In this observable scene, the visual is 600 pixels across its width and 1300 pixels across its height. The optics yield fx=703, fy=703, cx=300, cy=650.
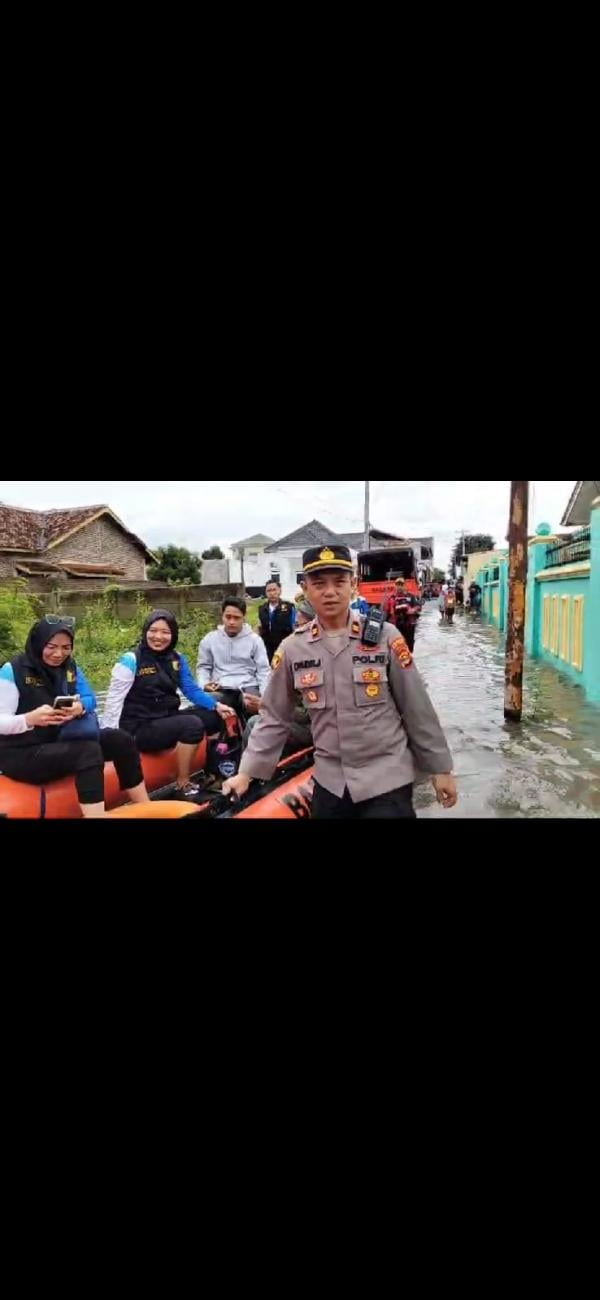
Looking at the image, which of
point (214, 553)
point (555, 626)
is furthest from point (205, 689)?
point (555, 626)

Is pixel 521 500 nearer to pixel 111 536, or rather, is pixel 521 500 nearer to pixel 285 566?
pixel 285 566

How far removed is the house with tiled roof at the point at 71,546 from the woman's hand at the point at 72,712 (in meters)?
0.74

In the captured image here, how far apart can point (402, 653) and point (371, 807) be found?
53 cm

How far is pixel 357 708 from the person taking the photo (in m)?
2.34

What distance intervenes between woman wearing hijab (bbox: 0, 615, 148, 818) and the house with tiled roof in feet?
1.71

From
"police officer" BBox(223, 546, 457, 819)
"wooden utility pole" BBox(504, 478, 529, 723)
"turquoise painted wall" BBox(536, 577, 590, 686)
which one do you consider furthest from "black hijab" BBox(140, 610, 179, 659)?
"turquoise painted wall" BBox(536, 577, 590, 686)

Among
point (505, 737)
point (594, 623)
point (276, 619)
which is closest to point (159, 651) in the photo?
point (276, 619)

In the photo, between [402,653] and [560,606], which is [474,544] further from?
[402,653]

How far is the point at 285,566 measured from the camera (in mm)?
3578

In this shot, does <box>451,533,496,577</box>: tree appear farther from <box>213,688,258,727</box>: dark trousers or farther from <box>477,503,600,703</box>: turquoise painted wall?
<box>213,688,258,727</box>: dark trousers

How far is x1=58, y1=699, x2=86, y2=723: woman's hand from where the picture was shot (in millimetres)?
2816

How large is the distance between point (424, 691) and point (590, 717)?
1836mm

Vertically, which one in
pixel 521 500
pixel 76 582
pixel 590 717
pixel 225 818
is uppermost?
pixel 521 500

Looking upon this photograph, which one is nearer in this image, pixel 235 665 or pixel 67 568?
pixel 67 568
